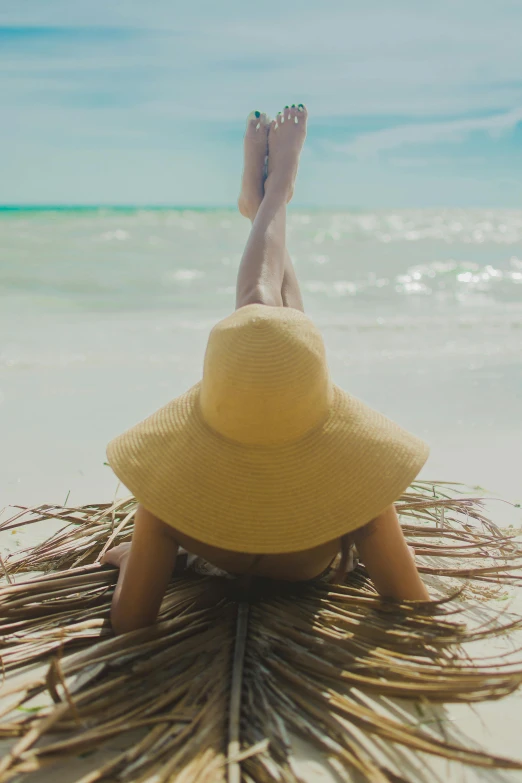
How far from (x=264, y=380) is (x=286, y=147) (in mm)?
1905

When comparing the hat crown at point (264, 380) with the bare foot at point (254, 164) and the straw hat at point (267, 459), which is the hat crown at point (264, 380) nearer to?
the straw hat at point (267, 459)

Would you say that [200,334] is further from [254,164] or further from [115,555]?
[115,555]

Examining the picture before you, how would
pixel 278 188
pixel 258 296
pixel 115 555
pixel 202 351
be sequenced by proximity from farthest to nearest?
pixel 202 351, pixel 278 188, pixel 258 296, pixel 115 555

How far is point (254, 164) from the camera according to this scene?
312cm

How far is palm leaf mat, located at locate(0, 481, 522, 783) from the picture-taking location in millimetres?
1185

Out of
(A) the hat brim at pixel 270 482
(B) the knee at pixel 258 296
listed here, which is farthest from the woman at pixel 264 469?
(B) the knee at pixel 258 296

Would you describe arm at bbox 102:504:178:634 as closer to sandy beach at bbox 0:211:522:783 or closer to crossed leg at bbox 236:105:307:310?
sandy beach at bbox 0:211:522:783

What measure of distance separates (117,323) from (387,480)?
6.07 metres


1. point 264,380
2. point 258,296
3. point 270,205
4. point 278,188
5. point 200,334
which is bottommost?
point 264,380

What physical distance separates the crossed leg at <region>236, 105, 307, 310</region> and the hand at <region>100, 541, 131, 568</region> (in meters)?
0.73

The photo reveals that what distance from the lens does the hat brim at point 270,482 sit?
1.41 metres

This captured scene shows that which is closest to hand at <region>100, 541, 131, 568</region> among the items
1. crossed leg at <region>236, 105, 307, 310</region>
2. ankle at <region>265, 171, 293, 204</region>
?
crossed leg at <region>236, 105, 307, 310</region>

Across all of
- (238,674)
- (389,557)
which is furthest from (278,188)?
(238,674)

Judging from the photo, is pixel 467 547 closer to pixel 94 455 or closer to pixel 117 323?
pixel 94 455
